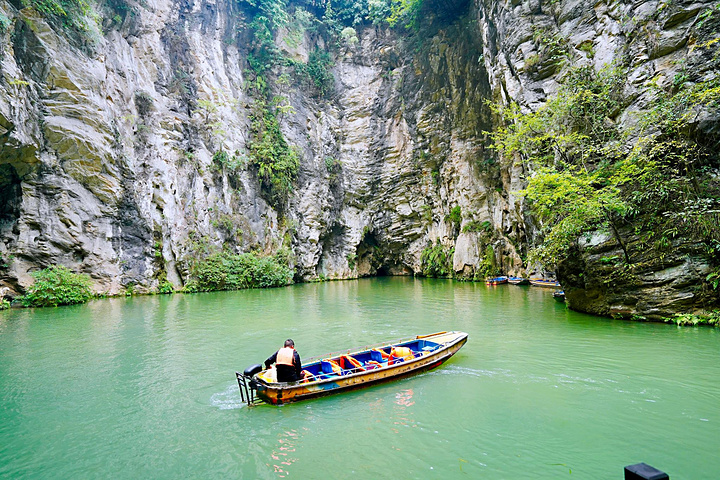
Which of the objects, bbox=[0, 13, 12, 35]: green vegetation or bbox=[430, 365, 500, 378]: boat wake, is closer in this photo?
bbox=[430, 365, 500, 378]: boat wake

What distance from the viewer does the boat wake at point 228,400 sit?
583 centimetres

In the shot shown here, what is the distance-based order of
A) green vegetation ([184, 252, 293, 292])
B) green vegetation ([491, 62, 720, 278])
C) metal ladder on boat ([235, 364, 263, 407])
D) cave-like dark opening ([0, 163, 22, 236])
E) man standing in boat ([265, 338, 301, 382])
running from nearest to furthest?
metal ladder on boat ([235, 364, 263, 407])
man standing in boat ([265, 338, 301, 382])
green vegetation ([491, 62, 720, 278])
cave-like dark opening ([0, 163, 22, 236])
green vegetation ([184, 252, 293, 292])

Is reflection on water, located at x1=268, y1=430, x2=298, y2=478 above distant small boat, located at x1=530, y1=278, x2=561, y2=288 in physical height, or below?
below

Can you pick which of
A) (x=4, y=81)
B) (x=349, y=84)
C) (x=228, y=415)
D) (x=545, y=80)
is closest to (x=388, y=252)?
(x=349, y=84)

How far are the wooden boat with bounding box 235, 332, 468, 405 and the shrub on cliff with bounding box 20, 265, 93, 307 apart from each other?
15303mm

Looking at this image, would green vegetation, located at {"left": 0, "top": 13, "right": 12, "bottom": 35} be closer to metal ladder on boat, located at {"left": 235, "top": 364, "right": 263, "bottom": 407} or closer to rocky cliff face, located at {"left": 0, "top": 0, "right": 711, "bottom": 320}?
rocky cliff face, located at {"left": 0, "top": 0, "right": 711, "bottom": 320}

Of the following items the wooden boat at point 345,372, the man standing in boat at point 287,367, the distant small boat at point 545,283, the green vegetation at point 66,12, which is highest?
the green vegetation at point 66,12

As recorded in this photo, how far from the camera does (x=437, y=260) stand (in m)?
31.9

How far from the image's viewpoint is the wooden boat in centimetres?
577

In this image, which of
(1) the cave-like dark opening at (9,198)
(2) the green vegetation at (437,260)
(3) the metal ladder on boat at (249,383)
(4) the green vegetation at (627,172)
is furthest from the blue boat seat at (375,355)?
(2) the green vegetation at (437,260)

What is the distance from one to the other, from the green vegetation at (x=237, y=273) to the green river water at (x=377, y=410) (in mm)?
12459

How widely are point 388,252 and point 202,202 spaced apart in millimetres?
20046

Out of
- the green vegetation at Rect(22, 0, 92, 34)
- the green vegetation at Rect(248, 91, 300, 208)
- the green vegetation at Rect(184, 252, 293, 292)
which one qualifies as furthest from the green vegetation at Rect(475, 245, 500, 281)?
the green vegetation at Rect(22, 0, 92, 34)

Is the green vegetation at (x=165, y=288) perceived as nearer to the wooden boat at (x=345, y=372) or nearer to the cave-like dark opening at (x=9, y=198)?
the cave-like dark opening at (x=9, y=198)
